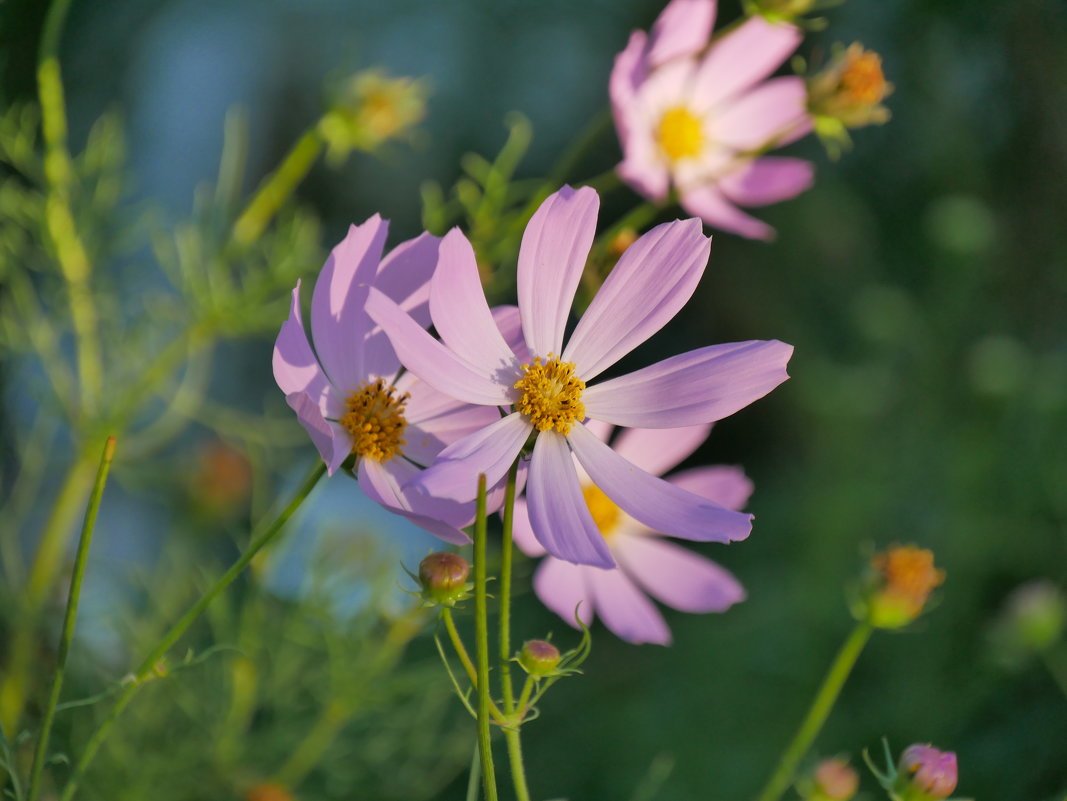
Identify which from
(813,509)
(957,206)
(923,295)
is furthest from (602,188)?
(923,295)

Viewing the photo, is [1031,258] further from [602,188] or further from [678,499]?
[678,499]

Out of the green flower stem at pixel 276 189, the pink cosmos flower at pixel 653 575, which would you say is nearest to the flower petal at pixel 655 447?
the pink cosmos flower at pixel 653 575

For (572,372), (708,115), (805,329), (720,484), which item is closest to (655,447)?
(720,484)

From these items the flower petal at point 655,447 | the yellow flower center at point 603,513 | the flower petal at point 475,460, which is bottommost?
the flower petal at point 475,460

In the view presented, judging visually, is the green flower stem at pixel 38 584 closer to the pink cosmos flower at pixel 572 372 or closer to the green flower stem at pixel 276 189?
the green flower stem at pixel 276 189

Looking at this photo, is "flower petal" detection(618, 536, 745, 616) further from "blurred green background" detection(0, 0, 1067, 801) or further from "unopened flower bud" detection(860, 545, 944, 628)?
"blurred green background" detection(0, 0, 1067, 801)

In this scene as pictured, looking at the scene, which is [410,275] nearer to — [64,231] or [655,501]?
[655,501]

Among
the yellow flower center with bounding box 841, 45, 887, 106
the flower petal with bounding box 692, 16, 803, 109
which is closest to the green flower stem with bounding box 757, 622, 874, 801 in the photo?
the yellow flower center with bounding box 841, 45, 887, 106
